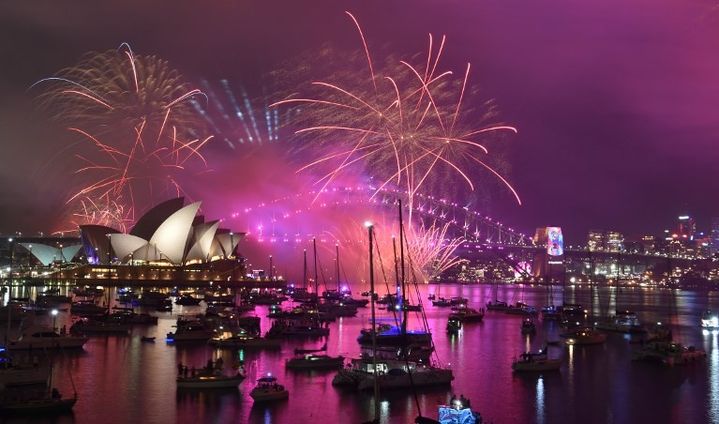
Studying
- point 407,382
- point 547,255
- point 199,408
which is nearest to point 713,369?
point 407,382

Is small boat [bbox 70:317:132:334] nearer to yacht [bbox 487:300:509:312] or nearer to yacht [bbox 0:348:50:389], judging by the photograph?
yacht [bbox 0:348:50:389]

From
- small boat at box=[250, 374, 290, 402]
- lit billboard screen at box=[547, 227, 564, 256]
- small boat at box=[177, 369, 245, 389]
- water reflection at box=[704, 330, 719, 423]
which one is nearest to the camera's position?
small boat at box=[250, 374, 290, 402]

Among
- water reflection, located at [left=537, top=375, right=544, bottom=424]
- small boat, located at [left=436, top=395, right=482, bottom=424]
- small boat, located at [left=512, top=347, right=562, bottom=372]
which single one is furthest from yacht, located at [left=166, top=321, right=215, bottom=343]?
small boat, located at [left=436, top=395, right=482, bottom=424]

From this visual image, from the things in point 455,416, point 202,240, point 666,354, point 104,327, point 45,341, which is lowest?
point 666,354

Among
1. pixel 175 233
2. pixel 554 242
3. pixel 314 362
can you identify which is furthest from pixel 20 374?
pixel 554 242

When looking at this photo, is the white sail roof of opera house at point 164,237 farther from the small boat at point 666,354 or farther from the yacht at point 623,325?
the small boat at point 666,354

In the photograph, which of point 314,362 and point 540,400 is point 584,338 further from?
point 314,362
